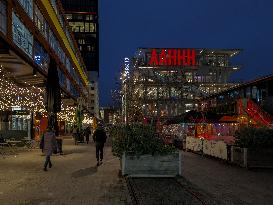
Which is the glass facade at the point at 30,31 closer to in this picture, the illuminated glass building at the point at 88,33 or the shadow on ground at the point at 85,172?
the shadow on ground at the point at 85,172

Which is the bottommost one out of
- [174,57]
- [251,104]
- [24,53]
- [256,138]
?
[256,138]

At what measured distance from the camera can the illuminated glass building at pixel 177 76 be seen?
100750 mm

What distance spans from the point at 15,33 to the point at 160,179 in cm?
1857

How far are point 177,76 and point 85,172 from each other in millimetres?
87592

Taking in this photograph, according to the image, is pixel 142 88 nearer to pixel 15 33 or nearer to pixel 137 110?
pixel 137 110

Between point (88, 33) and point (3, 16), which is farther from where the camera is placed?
point (88, 33)

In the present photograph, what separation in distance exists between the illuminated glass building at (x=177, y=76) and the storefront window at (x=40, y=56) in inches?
2121

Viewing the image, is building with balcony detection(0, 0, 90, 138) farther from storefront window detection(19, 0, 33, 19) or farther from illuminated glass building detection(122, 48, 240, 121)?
illuminated glass building detection(122, 48, 240, 121)

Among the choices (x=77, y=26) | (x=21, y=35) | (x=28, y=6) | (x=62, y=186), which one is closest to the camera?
(x=62, y=186)

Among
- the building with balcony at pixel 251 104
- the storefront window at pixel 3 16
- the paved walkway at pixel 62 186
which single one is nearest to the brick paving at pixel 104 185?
the paved walkway at pixel 62 186

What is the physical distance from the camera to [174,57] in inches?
4082

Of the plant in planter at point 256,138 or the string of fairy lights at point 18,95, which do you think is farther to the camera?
the string of fairy lights at point 18,95

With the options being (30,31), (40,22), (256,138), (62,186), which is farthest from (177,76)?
(62,186)

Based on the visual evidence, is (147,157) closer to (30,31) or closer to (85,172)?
(85,172)
